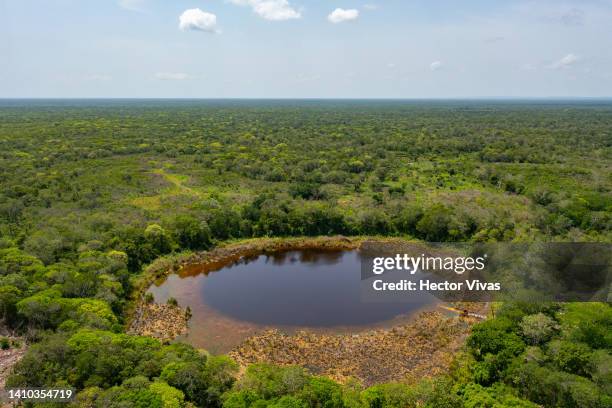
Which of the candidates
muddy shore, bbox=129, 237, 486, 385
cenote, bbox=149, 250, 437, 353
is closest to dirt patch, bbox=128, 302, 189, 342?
muddy shore, bbox=129, 237, 486, 385

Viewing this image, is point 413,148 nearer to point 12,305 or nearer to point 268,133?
point 268,133

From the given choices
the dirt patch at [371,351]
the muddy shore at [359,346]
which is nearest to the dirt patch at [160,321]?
the muddy shore at [359,346]

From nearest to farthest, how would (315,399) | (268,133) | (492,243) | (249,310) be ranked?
(315,399) < (249,310) < (492,243) < (268,133)

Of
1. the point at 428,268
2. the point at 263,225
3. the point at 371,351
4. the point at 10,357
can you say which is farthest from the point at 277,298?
the point at 10,357

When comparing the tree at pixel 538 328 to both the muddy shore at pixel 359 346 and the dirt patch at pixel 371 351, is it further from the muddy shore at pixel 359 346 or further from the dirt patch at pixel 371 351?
the dirt patch at pixel 371 351

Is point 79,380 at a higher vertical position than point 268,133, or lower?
lower

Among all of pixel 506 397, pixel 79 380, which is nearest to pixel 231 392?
pixel 79 380
